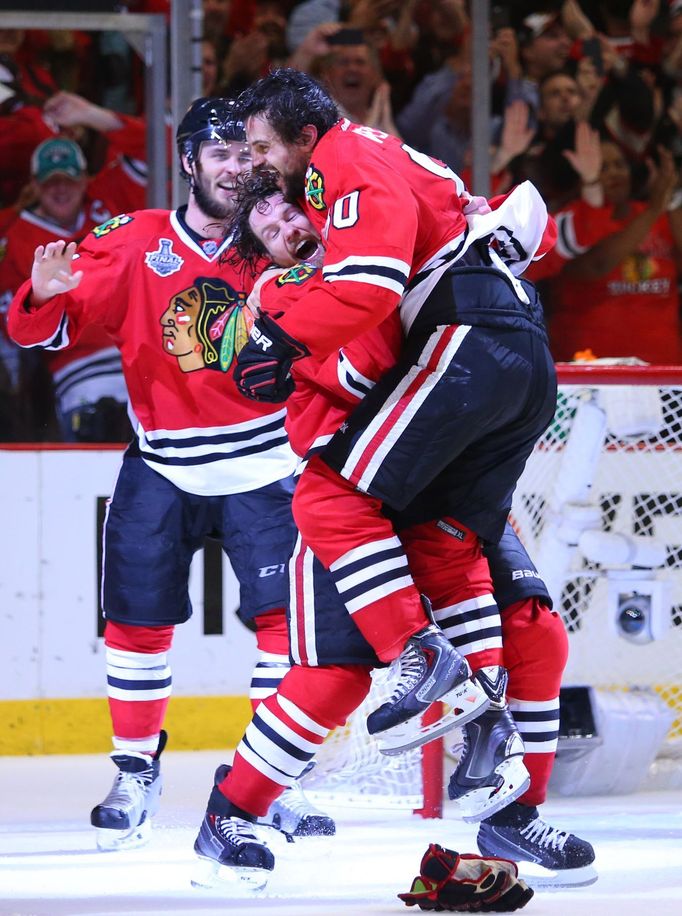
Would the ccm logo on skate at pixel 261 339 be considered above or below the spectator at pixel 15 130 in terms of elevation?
above

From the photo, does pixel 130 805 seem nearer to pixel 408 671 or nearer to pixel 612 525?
pixel 408 671

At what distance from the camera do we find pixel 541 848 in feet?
7.46

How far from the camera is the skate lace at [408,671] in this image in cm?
202

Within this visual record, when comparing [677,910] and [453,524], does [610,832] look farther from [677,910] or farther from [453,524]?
[453,524]

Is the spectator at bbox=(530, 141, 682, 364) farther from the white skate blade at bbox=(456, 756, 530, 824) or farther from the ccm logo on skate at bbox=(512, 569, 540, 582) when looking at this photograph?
the white skate blade at bbox=(456, 756, 530, 824)

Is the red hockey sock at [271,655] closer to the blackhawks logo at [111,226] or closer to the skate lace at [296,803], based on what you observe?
the skate lace at [296,803]

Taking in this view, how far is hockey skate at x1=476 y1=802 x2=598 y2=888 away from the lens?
227 centimetres

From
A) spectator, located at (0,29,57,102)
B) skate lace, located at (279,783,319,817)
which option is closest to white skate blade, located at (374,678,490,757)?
skate lace, located at (279,783,319,817)

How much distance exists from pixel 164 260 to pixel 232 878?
1.18 meters

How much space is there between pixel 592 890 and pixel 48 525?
6.52ft

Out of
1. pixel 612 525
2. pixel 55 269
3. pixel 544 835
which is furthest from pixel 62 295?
pixel 612 525

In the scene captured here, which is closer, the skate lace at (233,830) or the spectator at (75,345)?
the skate lace at (233,830)

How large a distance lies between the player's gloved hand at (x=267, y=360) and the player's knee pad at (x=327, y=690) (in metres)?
0.40

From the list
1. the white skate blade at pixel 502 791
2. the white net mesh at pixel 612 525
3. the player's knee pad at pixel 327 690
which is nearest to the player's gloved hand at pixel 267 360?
the player's knee pad at pixel 327 690
